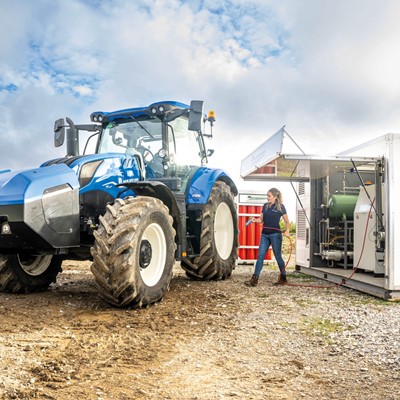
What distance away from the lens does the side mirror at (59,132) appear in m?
7.02

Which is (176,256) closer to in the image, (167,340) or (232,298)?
(232,298)

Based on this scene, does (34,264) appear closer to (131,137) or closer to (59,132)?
(59,132)

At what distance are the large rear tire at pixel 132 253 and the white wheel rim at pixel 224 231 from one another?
259 cm

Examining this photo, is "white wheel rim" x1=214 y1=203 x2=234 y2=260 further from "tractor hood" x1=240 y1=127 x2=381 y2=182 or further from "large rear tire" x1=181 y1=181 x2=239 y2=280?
"tractor hood" x1=240 y1=127 x2=381 y2=182

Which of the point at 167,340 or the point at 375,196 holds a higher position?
the point at 375,196

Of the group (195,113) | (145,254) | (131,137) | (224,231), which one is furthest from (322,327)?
(131,137)

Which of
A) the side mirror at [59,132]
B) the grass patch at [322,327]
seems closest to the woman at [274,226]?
the grass patch at [322,327]

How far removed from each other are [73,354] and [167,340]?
91cm

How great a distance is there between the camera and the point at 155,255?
611 cm

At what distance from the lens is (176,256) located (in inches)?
266

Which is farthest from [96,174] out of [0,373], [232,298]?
[0,373]

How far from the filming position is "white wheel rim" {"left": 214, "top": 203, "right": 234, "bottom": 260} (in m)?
8.68

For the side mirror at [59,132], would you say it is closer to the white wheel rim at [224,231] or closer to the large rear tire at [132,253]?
the large rear tire at [132,253]

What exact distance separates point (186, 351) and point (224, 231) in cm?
484
